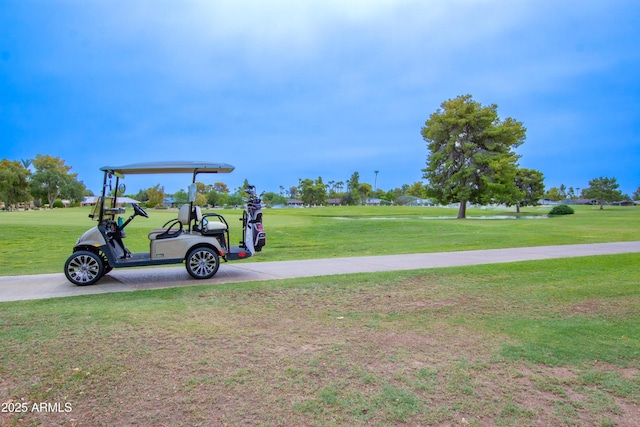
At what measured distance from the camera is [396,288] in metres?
7.24

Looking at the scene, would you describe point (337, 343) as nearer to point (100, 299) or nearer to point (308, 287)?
point (308, 287)

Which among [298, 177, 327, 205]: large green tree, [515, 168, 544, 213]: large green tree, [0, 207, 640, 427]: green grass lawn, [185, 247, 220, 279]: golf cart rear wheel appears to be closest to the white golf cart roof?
[185, 247, 220, 279]: golf cart rear wheel

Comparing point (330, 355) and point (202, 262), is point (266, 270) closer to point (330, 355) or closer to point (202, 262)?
point (202, 262)

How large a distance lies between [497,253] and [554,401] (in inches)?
375

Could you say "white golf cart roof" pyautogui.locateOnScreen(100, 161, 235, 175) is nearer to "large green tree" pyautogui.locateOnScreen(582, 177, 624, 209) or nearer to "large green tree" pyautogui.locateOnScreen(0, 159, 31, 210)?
"large green tree" pyautogui.locateOnScreen(0, 159, 31, 210)

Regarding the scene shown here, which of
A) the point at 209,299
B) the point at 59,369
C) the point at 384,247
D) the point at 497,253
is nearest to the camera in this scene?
the point at 59,369

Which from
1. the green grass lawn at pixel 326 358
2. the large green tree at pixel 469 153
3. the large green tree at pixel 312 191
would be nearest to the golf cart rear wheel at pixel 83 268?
the green grass lawn at pixel 326 358

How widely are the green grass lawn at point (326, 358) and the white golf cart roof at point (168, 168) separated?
250 centimetres

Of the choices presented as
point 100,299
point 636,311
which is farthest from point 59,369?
point 636,311

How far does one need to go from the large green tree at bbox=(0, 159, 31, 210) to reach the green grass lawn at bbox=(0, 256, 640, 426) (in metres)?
65.6

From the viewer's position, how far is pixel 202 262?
832 cm

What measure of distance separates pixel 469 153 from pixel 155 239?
114ft

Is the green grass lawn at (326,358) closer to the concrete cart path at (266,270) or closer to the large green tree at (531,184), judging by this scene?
the concrete cart path at (266,270)

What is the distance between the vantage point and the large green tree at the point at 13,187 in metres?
58.7
